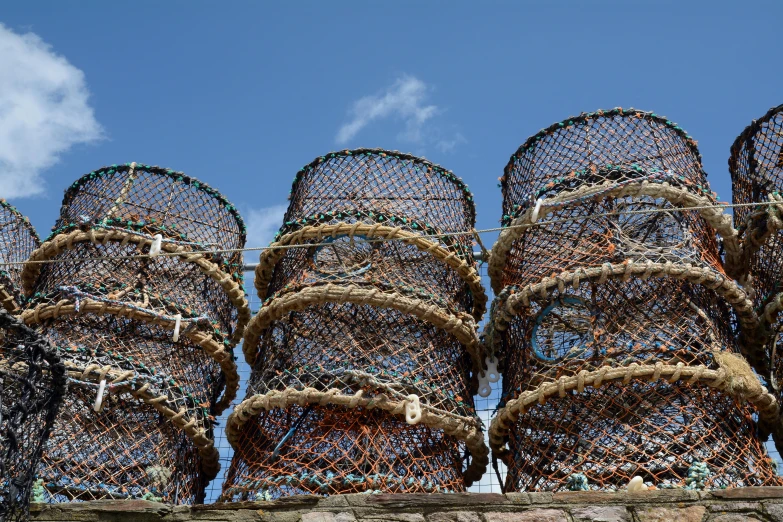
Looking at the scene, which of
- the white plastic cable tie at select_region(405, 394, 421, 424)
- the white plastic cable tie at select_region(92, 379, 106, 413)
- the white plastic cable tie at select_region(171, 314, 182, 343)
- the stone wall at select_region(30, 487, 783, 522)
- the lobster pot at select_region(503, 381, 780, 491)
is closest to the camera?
the stone wall at select_region(30, 487, 783, 522)

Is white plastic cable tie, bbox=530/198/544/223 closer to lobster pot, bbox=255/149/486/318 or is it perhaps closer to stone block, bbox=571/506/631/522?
lobster pot, bbox=255/149/486/318

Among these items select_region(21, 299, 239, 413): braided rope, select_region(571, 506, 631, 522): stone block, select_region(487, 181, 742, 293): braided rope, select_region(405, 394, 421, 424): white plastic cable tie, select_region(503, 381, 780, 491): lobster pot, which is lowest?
select_region(571, 506, 631, 522): stone block

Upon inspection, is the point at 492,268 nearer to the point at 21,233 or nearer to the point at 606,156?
the point at 606,156

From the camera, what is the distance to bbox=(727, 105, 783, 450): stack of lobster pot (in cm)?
539

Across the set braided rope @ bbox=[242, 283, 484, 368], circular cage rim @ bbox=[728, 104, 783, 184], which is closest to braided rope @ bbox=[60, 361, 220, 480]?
braided rope @ bbox=[242, 283, 484, 368]

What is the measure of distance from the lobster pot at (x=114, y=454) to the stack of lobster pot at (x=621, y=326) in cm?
174

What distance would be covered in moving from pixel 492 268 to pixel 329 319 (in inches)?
40.2

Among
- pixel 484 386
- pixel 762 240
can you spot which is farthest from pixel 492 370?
pixel 762 240

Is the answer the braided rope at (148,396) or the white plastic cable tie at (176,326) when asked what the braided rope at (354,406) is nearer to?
the braided rope at (148,396)

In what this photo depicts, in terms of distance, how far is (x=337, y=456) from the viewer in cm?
503

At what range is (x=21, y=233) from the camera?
6844 millimetres

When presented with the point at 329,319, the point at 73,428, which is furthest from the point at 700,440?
the point at 73,428

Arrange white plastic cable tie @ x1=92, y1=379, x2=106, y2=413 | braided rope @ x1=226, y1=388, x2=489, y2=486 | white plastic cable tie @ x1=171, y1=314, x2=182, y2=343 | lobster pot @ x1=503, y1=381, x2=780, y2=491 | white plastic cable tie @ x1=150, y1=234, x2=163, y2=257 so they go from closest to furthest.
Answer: lobster pot @ x1=503, y1=381, x2=780, y2=491
braided rope @ x1=226, y1=388, x2=489, y2=486
white plastic cable tie @ x1=92, y1=379, x2=106, y2=413
white plastic cable tie @ x1=150, y1=234, x2=163, y2=257
white plastic cable tie @ x1=171, y1=314, x2=182, y2=343

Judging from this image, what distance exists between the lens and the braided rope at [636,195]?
5.41m
